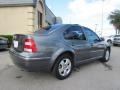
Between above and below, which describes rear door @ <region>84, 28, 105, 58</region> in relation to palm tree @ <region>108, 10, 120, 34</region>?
below

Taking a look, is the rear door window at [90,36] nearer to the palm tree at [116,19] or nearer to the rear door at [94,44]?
the rear door at [94,44]

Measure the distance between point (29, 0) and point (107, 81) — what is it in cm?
1214

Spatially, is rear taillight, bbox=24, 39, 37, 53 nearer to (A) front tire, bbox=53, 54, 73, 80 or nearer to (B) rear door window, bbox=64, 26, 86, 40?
(A) front tire, bbox=53, 54, 73, 80

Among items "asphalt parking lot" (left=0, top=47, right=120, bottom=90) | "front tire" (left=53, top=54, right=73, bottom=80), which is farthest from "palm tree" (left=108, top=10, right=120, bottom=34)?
"front tire" (left=53, top=54, right=73, bottom=80)

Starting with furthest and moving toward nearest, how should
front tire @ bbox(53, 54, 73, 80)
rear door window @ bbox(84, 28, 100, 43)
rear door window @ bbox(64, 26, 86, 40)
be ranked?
rear door window @ bbox(84, 28, 100, 43), rear door window @ bbox(64, 26, 86, 40), front tire @ bbox(53, 54, 73, 80)

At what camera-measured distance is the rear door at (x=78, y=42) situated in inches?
213

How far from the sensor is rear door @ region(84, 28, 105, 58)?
6.30m

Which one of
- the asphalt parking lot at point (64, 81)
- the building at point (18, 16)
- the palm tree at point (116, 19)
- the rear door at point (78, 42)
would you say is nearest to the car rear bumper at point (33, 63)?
the asphalt parking lot at point (64, 81)

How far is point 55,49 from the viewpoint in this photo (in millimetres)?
4855

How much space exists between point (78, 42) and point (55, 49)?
1.08 metres

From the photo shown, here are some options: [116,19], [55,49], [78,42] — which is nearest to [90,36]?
[78,42]

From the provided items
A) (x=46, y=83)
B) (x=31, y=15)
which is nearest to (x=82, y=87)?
(x=46, y=83)

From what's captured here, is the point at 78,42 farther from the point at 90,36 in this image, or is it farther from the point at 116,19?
the point at 116,19

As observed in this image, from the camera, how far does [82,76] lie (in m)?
5.52
